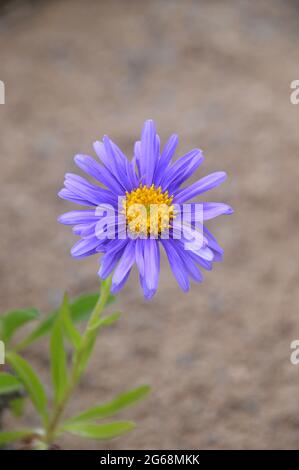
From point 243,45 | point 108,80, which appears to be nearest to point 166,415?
point 108,80

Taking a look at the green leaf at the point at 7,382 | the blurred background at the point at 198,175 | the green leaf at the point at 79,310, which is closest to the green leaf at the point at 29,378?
the green leaf at the point at 7,382

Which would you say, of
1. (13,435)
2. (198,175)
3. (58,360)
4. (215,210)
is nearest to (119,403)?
(58,360)

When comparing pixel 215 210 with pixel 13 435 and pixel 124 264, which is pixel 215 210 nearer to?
pixel 124 264

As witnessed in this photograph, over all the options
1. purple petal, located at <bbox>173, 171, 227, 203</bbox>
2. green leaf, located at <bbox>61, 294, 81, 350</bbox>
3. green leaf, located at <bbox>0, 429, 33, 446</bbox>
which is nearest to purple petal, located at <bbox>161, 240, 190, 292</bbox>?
purple petal, located at <bbox>173, 171, 227, 203</bbox>

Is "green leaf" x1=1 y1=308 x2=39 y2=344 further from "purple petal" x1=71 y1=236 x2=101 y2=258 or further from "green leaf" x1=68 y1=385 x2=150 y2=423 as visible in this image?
"purple petal" x1=71 y1=236 x2=101 y2=258

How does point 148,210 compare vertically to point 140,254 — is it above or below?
above
